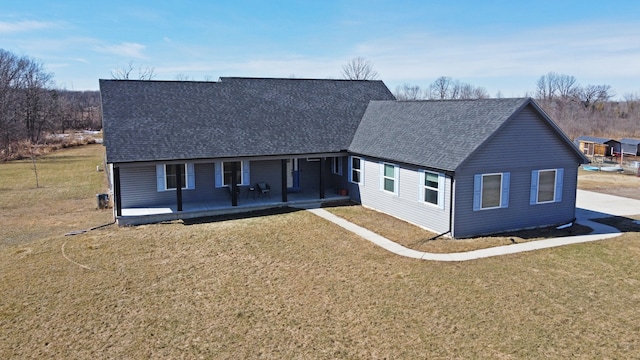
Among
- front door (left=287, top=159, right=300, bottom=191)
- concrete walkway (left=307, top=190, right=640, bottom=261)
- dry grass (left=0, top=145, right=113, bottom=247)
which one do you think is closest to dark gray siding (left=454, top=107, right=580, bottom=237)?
concrete walkway (left=307, top=190, right=640, bottom=261)

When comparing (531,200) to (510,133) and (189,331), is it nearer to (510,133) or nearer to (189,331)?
(510,133)

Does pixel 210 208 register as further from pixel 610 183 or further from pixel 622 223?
pixel 610 183

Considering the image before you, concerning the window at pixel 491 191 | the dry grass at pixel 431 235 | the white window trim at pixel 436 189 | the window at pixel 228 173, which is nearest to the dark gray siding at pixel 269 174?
the window at pixel 228 173

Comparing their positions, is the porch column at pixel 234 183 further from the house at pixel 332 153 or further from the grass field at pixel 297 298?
the grass field at pixel 297 298

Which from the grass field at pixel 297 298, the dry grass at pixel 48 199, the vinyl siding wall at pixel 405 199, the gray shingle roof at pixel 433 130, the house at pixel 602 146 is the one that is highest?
the gray shingle roof at pixel 433 130

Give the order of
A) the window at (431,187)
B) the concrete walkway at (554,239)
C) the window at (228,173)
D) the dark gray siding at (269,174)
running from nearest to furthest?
the concrete walkway at (554,239), the window at (431,187), the window at (228,173), the dark gray siding at (269,174)

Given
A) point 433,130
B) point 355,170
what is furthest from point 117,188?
point 433,130

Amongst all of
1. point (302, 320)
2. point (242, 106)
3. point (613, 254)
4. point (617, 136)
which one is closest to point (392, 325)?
point (302, 320)
